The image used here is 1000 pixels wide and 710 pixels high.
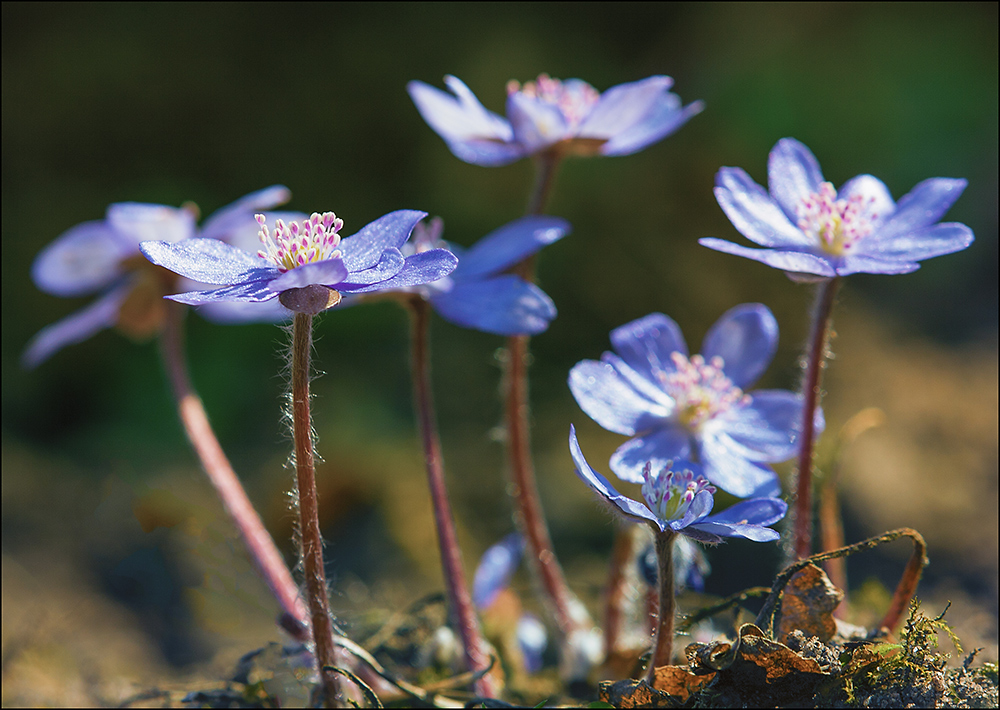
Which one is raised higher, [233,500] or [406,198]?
[406,198]

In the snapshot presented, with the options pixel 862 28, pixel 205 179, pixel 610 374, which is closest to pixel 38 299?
pixel 205 179

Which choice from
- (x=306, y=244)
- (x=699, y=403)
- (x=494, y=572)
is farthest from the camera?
(x=494, y=572)

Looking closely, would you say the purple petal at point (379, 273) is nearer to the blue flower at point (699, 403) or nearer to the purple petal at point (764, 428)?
the blue flower at point (699, 403)

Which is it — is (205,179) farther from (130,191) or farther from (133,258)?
(133,258)

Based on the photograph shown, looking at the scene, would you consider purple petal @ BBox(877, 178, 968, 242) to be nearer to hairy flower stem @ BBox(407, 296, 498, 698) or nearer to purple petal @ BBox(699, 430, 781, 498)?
purple petal @ BBox(699, 430, 781, 498)

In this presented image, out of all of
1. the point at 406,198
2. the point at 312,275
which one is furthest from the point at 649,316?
the point at 406,198

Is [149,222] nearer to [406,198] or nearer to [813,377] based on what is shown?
[813,377]

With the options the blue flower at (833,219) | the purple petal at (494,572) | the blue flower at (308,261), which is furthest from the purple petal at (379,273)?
the purple petal at (494,572)

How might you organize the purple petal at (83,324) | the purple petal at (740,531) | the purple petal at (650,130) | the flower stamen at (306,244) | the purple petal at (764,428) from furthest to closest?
the purple petal at (83,324)
the purple petal at (650,130)
the purple petal at (764,428)
the flower stamen at (306,244)
the purple petal at (740,531)
